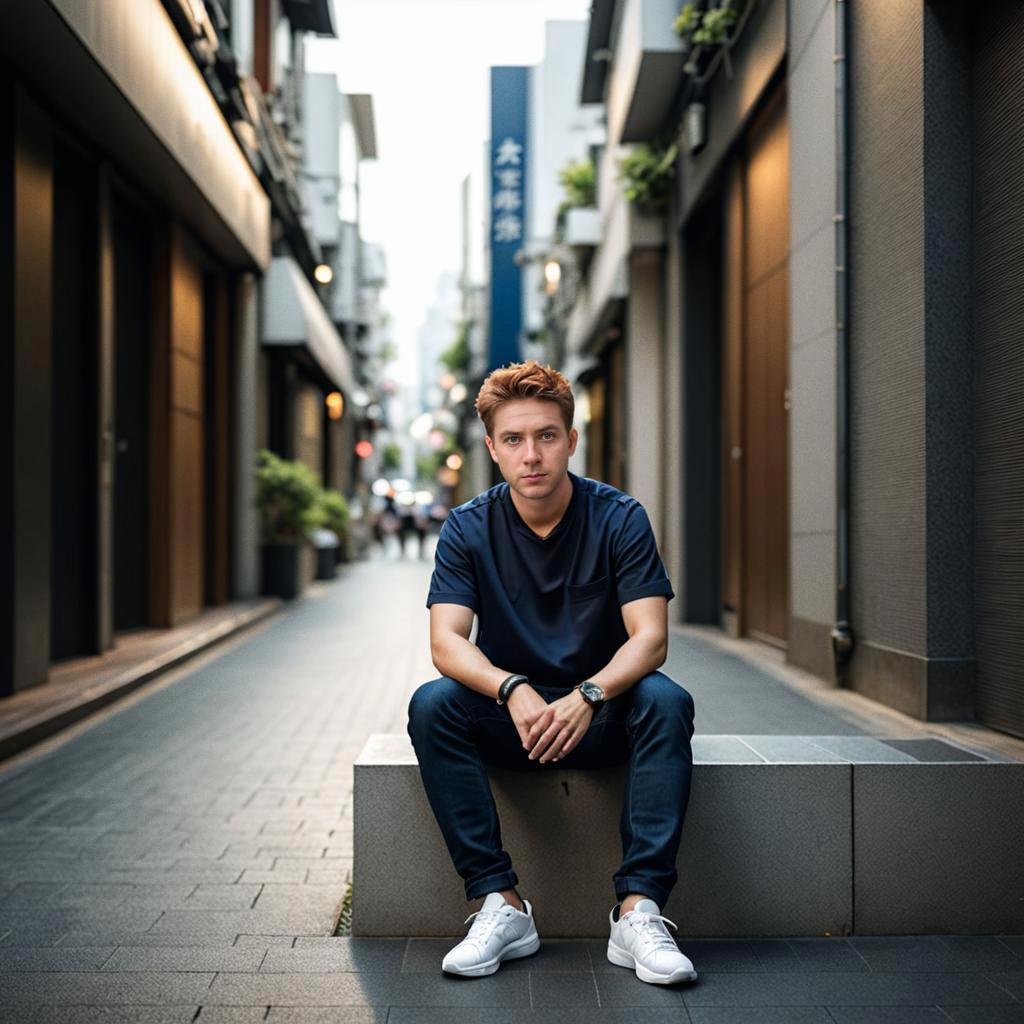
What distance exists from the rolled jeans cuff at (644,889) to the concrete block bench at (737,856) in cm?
28

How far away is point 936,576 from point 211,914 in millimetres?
3261

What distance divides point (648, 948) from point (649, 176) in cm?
1029

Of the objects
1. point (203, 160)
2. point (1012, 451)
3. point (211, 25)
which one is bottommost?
point (1012, 451)

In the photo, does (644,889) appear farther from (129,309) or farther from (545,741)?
(129,309)

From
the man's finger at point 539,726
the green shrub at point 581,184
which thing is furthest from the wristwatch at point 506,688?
the green shrub at point 581,184

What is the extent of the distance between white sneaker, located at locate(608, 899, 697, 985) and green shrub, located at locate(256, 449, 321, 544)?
1226 cm

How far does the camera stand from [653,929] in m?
3.04

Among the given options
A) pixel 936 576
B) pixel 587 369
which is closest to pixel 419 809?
pixel 936 576

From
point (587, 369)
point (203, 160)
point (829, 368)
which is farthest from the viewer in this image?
point (587, 369)

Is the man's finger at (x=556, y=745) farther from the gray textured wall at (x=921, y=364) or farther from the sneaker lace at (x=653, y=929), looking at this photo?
the gray textured wall at (x=921, y=364)

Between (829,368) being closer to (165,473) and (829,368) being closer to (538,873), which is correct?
(538,873)

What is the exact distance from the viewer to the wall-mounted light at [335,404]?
24820 millimetres

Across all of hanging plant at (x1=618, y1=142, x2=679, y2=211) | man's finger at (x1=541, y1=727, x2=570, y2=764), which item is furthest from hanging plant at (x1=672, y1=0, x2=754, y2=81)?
man's finger at (x1=541, y1=727, x2=570, y2=764)

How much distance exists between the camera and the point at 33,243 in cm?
726
